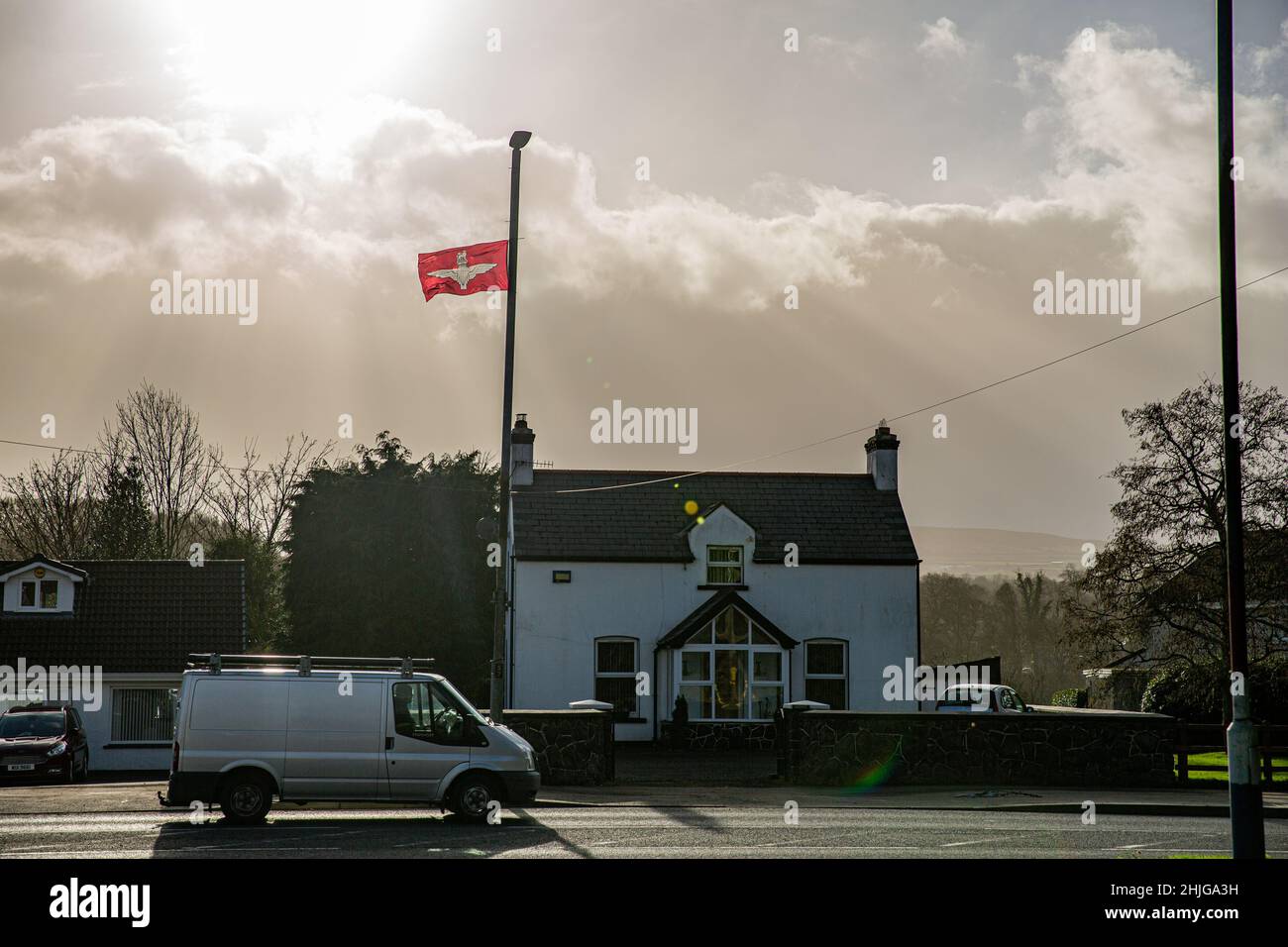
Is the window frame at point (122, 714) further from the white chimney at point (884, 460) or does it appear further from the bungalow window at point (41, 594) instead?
the white chimney at point (884, 460)

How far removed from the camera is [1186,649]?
37219 mm

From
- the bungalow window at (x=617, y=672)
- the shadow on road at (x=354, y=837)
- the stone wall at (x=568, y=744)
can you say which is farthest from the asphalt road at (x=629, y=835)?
the bungalow window at (x=617, y=672)

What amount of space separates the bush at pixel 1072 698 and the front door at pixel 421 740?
120 feet

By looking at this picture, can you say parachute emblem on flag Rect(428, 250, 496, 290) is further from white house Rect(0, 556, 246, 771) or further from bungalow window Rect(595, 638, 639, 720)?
white house Rect(0, 556, 246, 771)

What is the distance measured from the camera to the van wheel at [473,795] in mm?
16953

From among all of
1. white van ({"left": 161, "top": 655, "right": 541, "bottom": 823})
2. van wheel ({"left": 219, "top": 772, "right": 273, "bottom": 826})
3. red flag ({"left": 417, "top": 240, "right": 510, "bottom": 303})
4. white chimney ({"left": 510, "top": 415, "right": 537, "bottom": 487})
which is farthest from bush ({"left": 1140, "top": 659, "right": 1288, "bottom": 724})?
van wheel ({"left": 219, "top": 772, "right": 273, "bottom": 826})

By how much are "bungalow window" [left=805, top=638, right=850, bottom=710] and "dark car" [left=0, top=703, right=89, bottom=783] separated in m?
19.3

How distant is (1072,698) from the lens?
50.8m

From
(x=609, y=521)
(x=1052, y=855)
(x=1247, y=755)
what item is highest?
(x=609, y=521)

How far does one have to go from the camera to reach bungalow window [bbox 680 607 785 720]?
35469 mm

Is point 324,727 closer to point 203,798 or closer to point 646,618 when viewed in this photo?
point 203,798

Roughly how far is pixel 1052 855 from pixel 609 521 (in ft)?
82.2
